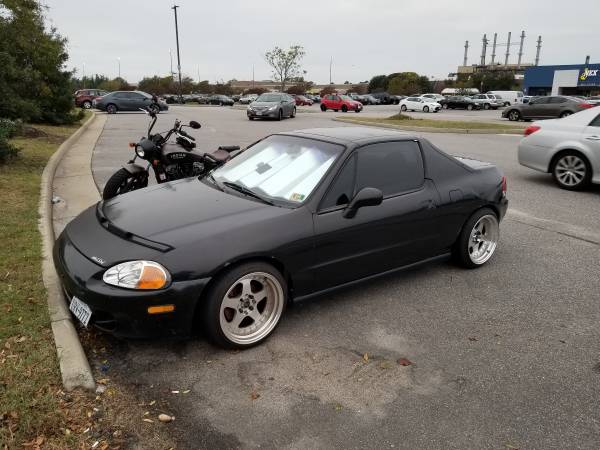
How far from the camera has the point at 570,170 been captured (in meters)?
8.42

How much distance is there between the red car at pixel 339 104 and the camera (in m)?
37.6

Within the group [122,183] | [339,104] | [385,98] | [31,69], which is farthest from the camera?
[385,98]

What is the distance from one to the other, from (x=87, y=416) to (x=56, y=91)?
17.3 meters

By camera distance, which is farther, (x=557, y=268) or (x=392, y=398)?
(x=557, y=268)

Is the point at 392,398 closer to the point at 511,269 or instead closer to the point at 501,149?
the point at 511,269

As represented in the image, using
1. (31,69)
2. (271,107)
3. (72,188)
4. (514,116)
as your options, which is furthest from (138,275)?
(514,116)

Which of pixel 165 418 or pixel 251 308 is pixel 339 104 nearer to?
pixel 251 308

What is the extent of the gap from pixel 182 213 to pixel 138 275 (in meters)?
0.69

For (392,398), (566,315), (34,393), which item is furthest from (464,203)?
(34,393)

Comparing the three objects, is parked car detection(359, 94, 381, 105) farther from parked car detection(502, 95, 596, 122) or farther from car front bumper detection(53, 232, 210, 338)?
car front bumper detection(53, 232, 210, 338)

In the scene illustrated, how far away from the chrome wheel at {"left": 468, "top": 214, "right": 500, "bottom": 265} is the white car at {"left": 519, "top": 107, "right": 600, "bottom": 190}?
425 cm

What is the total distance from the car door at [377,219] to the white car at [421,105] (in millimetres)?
37806

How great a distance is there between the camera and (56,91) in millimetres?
17250

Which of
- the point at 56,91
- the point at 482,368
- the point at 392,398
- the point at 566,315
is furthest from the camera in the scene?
the point at 56,91
